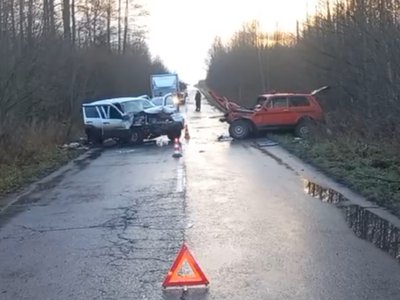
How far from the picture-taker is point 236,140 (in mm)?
31203

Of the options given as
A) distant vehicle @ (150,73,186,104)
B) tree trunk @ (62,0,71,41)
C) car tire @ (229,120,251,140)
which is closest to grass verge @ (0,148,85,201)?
car tire @ (229,120,251,140)

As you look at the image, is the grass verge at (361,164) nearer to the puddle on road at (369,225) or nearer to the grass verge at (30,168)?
the puddle on road at (369,225)

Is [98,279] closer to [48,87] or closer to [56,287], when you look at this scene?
[56,287]

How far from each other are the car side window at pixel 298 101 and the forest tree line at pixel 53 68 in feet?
32.0

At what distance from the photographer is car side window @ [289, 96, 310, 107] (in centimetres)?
2992

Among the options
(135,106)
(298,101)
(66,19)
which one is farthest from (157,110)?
(66,19)

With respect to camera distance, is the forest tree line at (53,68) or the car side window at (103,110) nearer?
the forest tree line at (53,68)

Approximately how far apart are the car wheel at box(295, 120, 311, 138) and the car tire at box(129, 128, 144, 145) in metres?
6.92

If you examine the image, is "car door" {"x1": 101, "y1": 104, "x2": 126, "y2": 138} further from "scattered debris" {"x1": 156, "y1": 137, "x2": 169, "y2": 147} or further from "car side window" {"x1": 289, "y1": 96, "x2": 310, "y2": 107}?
"car side window" {"x1": 289, "y1": 96, "x2": 310, "y2": 107}

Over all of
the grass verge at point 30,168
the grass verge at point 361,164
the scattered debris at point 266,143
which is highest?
the grass verge at point 361,164

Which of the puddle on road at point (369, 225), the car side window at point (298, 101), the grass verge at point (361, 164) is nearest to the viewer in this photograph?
the puddle on road at point (369, 225)

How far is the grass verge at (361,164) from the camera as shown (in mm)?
12492

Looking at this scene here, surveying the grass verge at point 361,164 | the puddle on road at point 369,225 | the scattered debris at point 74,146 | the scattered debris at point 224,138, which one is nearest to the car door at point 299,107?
the scattered debris at point 224,138

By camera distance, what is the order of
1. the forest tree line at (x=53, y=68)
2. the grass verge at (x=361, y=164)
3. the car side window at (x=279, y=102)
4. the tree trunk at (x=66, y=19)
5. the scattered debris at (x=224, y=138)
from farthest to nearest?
the tree trunk at (x=66, y=19) < the scattered debris at (x=224, y=138) < the car side window at (x=279, y=102) < the forest tree line at (x=53, y=68) < the grass verge at (x=361, y=164)
